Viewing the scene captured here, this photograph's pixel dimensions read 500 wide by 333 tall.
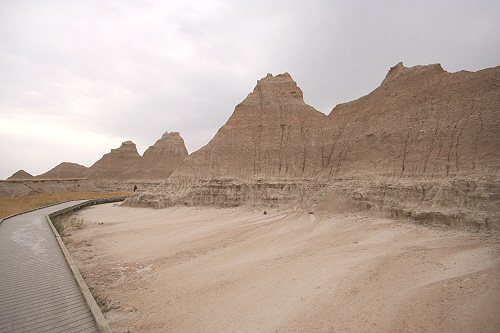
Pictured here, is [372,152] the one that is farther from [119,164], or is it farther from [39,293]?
[119,164]

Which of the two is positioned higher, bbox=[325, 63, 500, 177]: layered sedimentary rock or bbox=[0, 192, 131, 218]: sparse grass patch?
bbox=[325, 63, 500, 177]: layered sedimentary rock

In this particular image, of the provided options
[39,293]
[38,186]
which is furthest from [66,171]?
[39,293]

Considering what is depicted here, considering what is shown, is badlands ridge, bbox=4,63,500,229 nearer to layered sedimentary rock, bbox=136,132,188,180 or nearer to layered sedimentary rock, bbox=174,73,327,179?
layered sedimentary rock, bbox=174,73,327,179

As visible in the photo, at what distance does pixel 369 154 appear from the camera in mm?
20266

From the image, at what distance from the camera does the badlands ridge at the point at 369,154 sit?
14.3m

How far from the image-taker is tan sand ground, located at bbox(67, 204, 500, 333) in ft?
21.9

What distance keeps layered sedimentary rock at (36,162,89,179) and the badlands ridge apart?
72997mm

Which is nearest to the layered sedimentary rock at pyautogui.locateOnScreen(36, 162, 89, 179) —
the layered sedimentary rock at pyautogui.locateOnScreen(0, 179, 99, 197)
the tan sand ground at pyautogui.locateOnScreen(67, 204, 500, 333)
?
the layered sedimentary rock at pyautogui.locateOnScreen(0, 179, 99, 197)

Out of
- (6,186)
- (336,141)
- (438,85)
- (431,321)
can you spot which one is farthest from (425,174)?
(6,186)

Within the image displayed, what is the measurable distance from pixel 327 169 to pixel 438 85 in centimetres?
1005

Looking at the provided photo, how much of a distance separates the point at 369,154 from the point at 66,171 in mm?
103357

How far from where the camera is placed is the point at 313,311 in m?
7.06

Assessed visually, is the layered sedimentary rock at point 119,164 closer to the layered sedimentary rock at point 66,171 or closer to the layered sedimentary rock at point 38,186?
the layered sedimentary rock at point 38,186

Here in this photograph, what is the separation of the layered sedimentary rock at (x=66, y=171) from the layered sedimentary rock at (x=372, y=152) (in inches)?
2923
